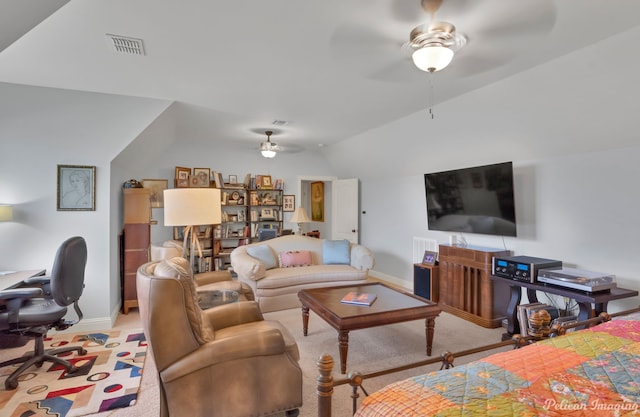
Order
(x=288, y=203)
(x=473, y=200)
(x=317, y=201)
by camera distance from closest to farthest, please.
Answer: (x=473, y=200) → (x=288, y=203) → (x=317, y=201)

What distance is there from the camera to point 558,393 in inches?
40.0

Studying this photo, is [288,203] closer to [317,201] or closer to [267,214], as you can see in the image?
[267,214]

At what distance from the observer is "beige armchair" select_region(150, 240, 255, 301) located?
3.16 m

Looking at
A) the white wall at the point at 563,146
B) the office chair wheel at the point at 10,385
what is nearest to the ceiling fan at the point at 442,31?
the white wall at the point at 563,146

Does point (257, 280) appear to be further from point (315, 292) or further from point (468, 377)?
point (468, 377)

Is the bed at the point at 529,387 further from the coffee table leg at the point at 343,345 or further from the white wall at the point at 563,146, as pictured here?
the white wall at the point at 563,146

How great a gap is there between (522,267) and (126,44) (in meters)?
3.87

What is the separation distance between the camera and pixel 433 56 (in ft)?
6.80

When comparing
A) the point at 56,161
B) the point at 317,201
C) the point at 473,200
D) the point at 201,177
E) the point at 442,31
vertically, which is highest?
the point at 442,31

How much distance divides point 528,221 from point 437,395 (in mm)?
Answer: 3353

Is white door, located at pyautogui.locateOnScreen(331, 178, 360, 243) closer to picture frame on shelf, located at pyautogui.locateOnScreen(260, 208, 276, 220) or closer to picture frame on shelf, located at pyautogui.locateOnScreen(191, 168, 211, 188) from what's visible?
picture frame on shelf, located at pyautogui.locateOnScreen(260, 208, 276, 220)

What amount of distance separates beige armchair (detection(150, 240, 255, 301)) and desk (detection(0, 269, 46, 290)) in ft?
3.81

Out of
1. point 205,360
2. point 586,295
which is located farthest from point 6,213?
point 586,295

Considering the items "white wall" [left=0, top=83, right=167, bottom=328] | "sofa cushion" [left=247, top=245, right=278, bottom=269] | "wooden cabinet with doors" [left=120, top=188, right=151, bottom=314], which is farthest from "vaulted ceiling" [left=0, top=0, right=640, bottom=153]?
"sofa cushion" [left=247, top=245, right=278, bottom=269]
